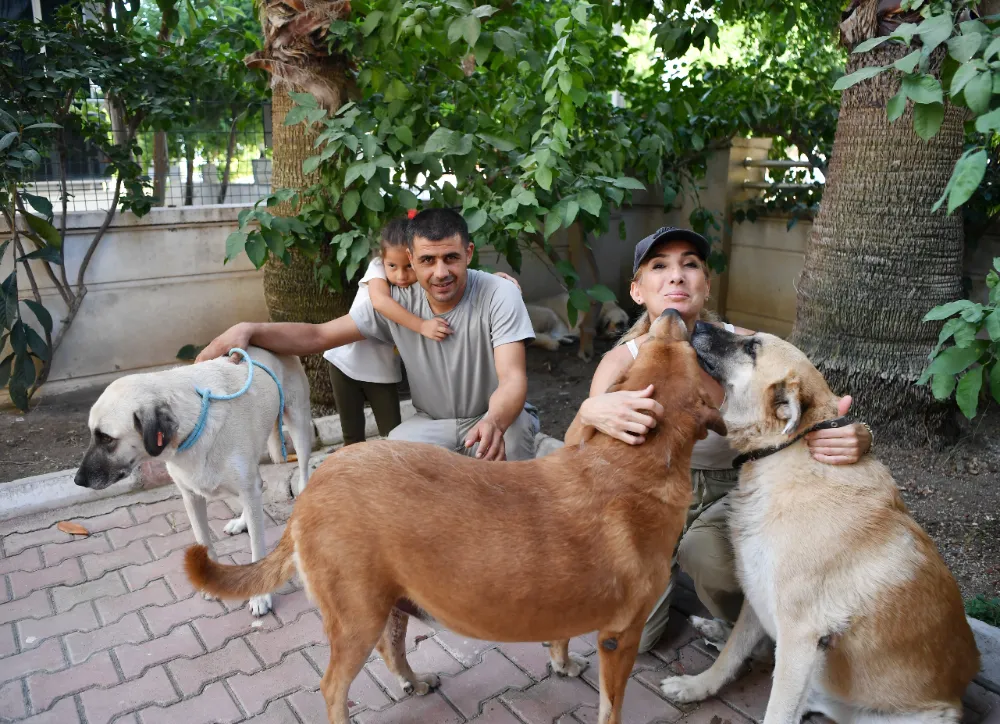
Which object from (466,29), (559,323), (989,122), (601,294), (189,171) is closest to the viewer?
(989,122)

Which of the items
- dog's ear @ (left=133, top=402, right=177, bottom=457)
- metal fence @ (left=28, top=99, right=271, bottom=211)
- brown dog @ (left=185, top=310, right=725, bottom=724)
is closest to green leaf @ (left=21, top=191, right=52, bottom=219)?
metal fence @ (left=28, top=99, right=271, bottom=211)

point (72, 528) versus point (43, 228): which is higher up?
point (43, 228)

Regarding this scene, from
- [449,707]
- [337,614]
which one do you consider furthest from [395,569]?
[449,707]

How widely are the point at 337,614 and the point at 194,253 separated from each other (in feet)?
17.2

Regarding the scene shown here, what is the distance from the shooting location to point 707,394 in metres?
2.30

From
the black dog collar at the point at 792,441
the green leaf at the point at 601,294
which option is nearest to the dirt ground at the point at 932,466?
the green leaf at the point at 601,294

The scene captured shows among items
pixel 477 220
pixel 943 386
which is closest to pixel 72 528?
pixel 477 220

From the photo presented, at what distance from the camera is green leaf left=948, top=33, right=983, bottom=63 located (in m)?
2.22

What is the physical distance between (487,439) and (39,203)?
4201 mm

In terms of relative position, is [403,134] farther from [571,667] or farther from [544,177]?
[571,667]

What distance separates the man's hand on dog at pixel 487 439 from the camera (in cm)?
336

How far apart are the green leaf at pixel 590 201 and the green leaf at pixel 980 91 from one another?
86.5 inches

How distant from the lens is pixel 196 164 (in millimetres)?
7484

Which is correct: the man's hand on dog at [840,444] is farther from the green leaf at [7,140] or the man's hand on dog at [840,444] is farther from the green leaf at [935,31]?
the green leaf at [7,140]
